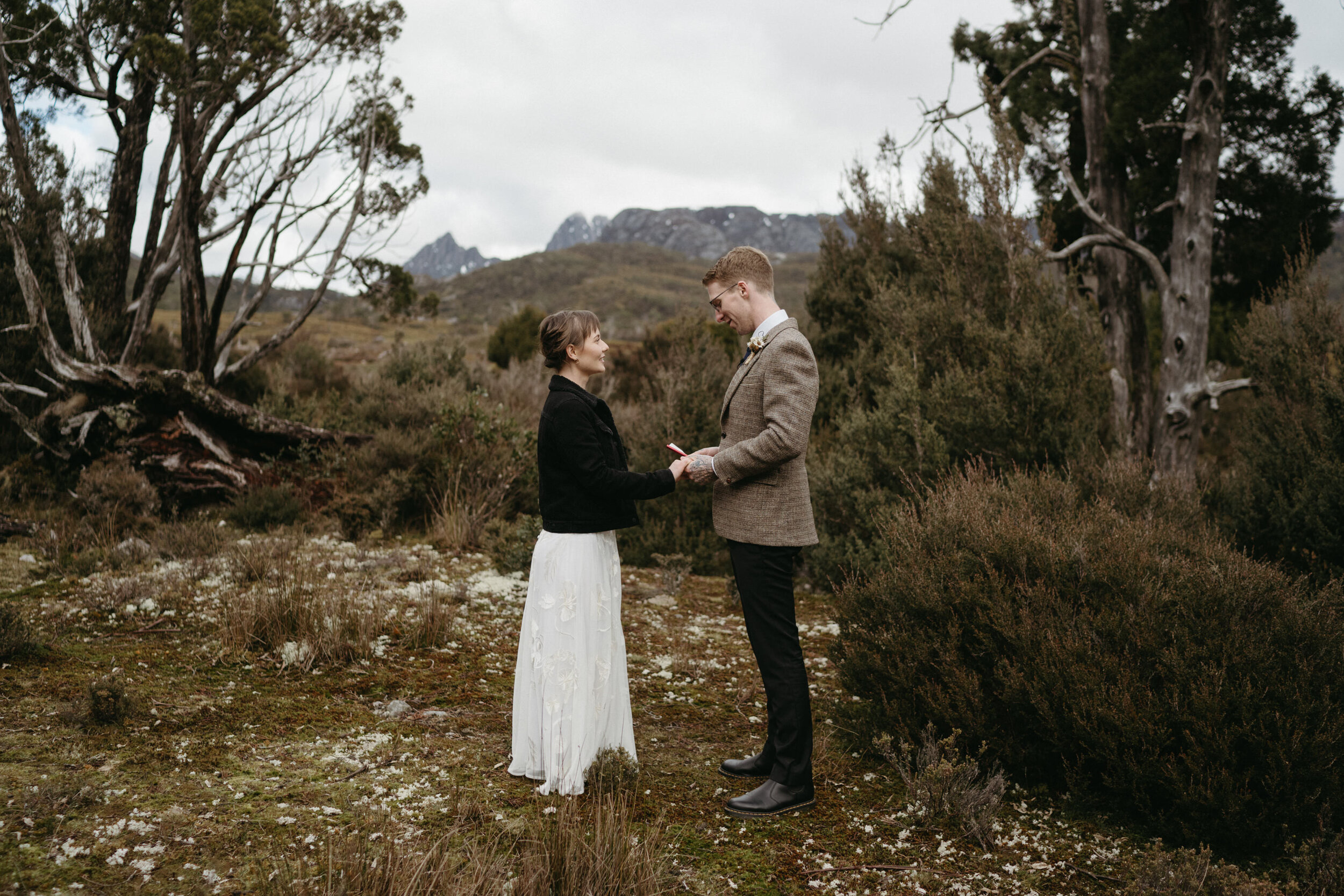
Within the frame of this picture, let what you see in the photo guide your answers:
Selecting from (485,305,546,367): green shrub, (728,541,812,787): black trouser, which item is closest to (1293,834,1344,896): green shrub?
(728,541,812,787): black trouser

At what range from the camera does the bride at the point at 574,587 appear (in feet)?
11.2

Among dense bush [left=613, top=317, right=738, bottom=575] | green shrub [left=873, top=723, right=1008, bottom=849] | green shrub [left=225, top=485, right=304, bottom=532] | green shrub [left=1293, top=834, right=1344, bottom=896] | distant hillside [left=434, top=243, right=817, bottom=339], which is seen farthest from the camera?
distant hillside [left=434, top=243, right=817, bottom=339]

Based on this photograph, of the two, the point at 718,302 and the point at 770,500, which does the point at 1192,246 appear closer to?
the point at 718,302

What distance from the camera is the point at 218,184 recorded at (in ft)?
35.5

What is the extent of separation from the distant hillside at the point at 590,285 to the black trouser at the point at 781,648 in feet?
162

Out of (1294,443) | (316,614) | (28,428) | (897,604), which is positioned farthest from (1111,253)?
(28,428)

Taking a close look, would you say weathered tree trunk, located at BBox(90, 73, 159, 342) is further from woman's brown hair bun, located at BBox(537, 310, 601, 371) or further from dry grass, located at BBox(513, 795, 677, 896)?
dry grass, located at BBox(513, 795, 677, 896)

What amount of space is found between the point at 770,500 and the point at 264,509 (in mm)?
6815

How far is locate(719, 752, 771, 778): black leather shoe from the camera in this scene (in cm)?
375

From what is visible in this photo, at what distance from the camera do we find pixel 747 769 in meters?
3.74

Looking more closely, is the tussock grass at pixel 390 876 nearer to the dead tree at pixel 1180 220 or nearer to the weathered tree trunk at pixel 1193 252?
the dead tree at pixel 1180 220

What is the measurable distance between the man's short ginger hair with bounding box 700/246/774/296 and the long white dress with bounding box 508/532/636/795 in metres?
1.27

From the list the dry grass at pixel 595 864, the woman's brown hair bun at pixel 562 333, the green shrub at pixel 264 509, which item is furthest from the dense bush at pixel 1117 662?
the green shrub at pixel 264 509

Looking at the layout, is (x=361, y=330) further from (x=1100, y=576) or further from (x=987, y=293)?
(x=1100, y=576)
